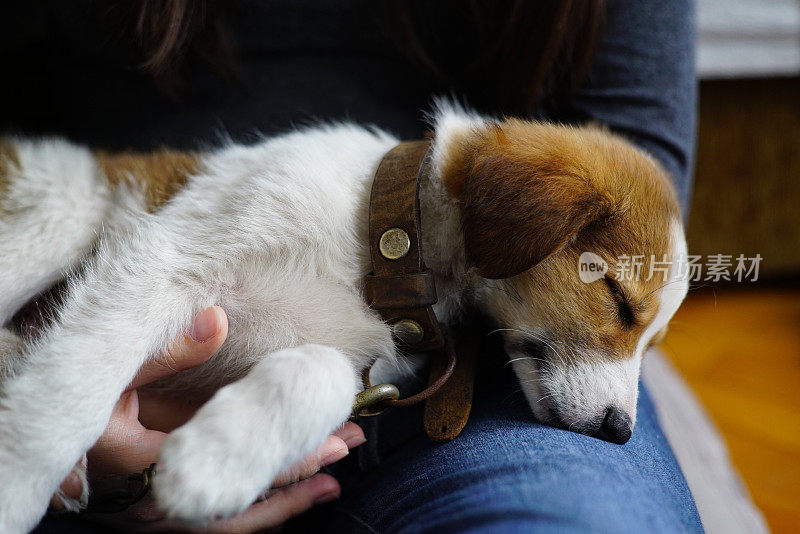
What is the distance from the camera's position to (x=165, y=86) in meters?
1.59

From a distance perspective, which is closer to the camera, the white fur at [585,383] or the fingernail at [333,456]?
the fingernail at [333,456]

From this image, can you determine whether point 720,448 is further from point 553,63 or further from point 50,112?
point 50,112

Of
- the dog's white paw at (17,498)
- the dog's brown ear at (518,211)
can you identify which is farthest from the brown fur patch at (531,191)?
the dog's white paw at (17,498)

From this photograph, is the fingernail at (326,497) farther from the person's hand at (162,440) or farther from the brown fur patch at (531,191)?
the brown fur patch at (531,191)

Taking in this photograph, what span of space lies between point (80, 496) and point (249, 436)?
0.39 m

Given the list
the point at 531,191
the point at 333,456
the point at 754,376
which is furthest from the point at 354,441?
the point at 754,376

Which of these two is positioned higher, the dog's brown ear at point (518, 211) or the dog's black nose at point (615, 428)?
the dog's brown ear at point (518, 211)

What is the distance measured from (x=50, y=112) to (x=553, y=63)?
1.54 metres

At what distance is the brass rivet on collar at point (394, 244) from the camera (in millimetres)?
1113

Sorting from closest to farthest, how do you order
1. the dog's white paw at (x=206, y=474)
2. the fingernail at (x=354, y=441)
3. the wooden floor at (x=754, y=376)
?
the dog's white paw at (x=206, y=474), the fingernail at (x=354, y=441), the wooden floor at (x=754, y=376)

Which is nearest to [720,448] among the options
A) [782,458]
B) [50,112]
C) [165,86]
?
[782,458]

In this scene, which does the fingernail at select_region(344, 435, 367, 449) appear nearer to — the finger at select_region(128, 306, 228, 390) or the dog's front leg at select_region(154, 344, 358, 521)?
the dog's front leg at select_region(154, 344, 358, 521)

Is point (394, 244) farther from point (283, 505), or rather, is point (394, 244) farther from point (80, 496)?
point (80, 496)

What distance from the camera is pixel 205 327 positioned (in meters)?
1.07
